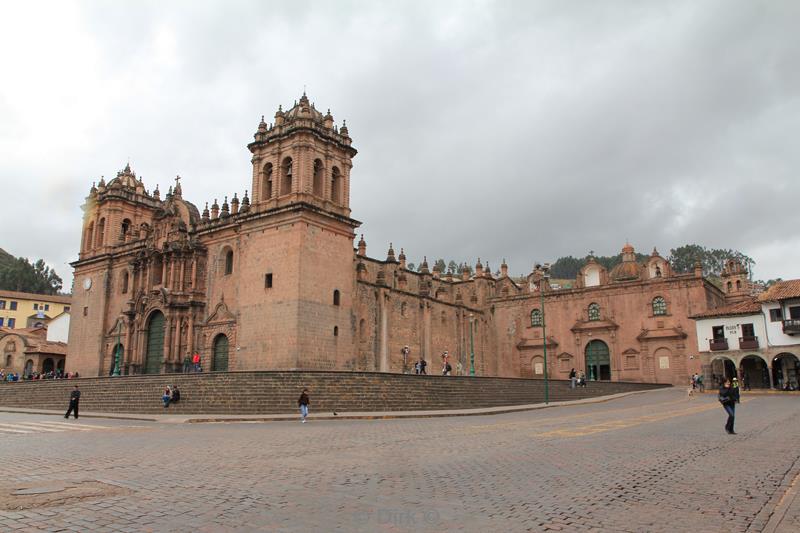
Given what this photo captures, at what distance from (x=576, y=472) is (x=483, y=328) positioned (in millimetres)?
45460

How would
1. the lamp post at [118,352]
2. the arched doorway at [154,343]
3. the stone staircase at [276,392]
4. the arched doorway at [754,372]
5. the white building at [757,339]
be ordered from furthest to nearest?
the arched doorway at [754,372] → the lamp post at [118,352] → the arched doorway at [154,343] → the white building at [757,339] → the stone staircase at [276,392]

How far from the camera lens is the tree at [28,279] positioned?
84938 millimetres

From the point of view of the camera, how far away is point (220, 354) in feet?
119

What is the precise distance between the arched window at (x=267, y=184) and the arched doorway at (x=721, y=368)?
32189 millimetres

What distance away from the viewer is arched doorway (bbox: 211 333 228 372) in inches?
1419

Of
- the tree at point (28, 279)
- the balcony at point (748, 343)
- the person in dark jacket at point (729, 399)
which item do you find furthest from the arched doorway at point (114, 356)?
the tree at point (28, 279)

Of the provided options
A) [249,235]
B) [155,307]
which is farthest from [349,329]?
[155,307]

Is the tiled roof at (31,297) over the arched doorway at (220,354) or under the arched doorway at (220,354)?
over

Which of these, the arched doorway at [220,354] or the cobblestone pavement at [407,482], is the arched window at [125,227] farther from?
the cobblestone pavement at [407,482]

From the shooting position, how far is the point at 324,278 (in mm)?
33812

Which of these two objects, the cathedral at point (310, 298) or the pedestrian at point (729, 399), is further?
the cathedral at point (310, 298)

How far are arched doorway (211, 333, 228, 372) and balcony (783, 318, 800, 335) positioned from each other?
1382 inches

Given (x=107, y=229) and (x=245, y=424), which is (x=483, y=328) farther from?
(x=245, y=424)

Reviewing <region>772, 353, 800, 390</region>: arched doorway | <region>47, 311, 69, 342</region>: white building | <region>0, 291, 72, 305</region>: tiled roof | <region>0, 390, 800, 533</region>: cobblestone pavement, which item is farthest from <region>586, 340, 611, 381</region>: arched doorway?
<region>0, 291, 72, 305</region>: tiled roof
